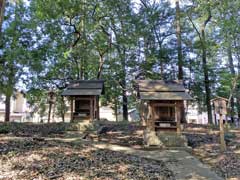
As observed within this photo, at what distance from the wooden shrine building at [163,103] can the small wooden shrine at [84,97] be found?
3778 millimetres

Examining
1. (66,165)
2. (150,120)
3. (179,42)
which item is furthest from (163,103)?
(179,42)

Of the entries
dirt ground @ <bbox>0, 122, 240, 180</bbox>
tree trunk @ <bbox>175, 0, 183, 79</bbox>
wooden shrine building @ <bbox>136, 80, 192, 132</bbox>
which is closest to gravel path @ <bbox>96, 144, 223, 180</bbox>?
dirt ground @ <bbox>0, 122, 240, 180</bbox>

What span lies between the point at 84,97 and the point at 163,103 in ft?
17.3

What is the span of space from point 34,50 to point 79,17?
Answer: 16.4 ft

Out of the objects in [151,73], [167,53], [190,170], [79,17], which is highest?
[79,17]

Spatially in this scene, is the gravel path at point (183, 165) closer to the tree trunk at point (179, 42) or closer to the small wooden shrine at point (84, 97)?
the small wooden shrine at point (84, 97)

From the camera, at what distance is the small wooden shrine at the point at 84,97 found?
14.4 metres

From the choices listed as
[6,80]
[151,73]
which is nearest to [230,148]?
[151,73]

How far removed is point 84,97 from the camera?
14664mm

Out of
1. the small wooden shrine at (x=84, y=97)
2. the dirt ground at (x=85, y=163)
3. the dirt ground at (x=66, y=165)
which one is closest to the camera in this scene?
the dirt ground at (x=66, y=165)

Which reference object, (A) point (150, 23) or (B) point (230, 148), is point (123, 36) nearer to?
(A) point (150, 23)

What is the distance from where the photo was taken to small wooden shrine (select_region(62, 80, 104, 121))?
14.4 meters

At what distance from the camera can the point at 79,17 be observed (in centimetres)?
1906

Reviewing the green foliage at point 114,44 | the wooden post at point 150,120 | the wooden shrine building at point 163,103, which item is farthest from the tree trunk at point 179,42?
the wooden post at point 150,120
